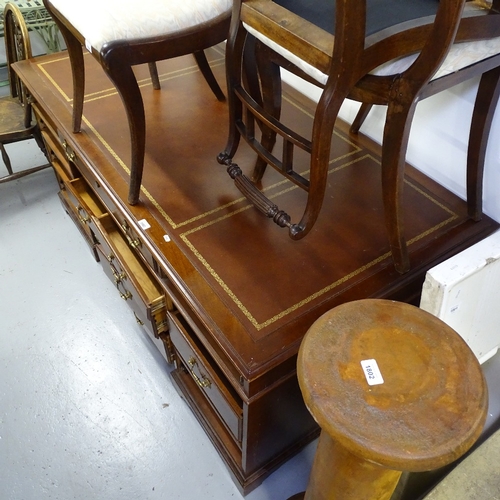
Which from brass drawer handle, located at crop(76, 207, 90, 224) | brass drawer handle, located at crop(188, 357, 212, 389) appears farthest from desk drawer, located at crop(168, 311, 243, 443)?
brass drawer handle, located at crop(76, 207, 90, 224)

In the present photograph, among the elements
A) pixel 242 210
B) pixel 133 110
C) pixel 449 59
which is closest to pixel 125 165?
pixel 133 110

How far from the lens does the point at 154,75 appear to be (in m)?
1.38

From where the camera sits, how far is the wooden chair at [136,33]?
2.98 feet

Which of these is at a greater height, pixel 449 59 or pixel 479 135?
pixel 449 59

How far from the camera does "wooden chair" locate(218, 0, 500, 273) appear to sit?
0.67 metres

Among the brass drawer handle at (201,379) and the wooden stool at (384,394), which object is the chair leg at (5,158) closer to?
the brass drawer handle at (201,379)

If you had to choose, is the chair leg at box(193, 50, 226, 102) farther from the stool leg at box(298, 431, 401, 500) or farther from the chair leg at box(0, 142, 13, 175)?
the stool leg at box(298, 431, 401, 500)

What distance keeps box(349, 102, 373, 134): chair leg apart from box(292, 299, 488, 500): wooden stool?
0.65 meters

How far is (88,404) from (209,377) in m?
0.40

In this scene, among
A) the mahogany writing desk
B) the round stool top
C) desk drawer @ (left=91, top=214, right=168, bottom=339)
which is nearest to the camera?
the round stool top

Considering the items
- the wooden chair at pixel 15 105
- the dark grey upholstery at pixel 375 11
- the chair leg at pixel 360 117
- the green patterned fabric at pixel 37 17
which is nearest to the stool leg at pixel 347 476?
the dark grey upholstery at pixel 375 11

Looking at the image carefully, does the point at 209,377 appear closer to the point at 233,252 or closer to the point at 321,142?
the point at 233,252

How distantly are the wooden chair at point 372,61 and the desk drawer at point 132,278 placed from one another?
299mm

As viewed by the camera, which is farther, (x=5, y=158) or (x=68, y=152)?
(x=5, y=158)
